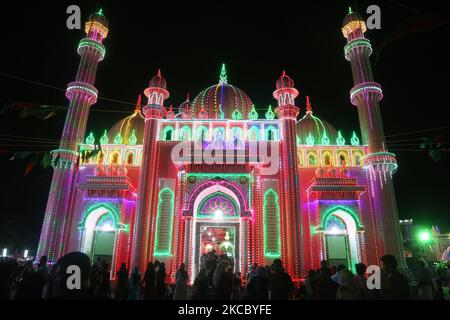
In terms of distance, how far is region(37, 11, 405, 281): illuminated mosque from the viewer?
730 inches

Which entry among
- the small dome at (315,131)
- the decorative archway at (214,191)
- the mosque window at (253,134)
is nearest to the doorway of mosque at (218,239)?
the decorative archway at (214,191)

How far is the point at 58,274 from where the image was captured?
3264 millimetres

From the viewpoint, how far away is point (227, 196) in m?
19.8

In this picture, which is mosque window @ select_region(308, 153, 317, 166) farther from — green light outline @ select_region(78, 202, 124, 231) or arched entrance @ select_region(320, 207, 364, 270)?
green light outline @ select_region(78, 202, 124, 231)

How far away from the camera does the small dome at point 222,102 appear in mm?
23609

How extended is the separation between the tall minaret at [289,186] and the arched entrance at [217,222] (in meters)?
2.58

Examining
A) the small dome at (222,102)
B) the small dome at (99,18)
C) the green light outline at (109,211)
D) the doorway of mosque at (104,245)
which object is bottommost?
the doorway of mosque at (104,245)

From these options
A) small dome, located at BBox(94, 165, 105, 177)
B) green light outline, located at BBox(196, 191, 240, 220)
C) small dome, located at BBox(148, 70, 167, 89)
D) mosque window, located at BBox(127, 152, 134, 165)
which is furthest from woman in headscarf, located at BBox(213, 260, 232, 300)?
small dome, located at BBox(148, 70, 167, 89)

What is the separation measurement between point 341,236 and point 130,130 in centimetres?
1599

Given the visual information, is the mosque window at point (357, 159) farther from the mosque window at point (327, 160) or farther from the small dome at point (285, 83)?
the small dome at point (285, 83)

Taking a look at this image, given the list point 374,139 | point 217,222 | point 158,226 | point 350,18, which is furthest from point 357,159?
point 158,226

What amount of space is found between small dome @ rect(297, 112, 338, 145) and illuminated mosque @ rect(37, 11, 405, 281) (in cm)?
171
